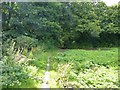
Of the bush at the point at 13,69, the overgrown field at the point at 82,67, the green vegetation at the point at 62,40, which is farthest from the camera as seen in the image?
the green vegetation at the point at 62,40

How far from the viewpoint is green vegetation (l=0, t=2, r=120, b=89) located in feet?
7.62

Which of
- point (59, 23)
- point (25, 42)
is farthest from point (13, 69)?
point (59, 23)

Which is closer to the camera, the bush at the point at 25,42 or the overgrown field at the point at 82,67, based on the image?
the overgrown field at the point at 82,67

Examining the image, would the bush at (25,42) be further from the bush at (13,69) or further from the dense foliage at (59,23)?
the bush at (13,69)

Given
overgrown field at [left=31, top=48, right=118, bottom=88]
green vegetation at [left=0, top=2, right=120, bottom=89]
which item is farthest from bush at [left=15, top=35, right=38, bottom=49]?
overgrown field at [left=31, top=48, right=118, bottom=88]

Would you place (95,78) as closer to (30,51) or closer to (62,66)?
(62,66)

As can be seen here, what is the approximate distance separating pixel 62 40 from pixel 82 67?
0.37 meters

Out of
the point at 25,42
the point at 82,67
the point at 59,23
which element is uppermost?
the point at 59,23

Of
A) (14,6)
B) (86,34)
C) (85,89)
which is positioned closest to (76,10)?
(86,34)

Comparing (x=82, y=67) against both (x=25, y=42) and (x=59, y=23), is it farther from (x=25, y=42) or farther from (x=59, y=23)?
(x=25, y=42)

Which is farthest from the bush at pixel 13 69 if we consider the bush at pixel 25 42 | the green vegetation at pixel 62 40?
the bush at pixel 25 42

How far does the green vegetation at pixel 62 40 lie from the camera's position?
2.32 metres

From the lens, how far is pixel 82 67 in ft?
8.11

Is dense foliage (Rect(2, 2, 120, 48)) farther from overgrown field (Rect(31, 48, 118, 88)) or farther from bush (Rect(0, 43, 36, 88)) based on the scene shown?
bush (Rect(0, 43, 36, 88))
